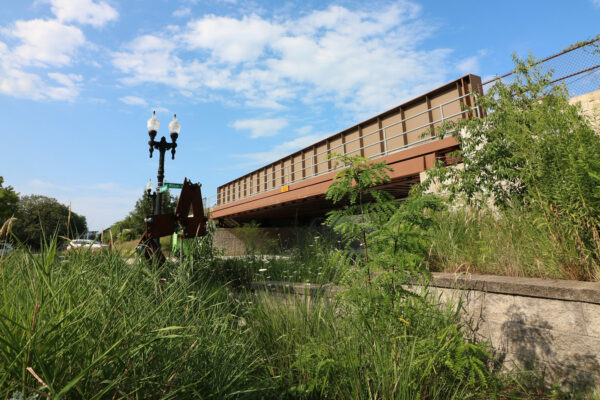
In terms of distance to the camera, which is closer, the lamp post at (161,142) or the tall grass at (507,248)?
the tall grass at (507,248)

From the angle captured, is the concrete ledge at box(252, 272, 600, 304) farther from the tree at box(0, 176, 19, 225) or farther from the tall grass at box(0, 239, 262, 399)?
the tree at box(0, 176, 19, 225)

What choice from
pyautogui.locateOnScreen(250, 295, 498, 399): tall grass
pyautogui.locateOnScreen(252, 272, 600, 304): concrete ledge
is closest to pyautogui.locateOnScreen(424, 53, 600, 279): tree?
pyautogui.locateOnScreen(252, 272, 600, 304): concrete ledge

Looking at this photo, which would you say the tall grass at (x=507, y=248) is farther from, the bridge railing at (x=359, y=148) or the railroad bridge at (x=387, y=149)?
the bridge railing at (x=359, y=148)

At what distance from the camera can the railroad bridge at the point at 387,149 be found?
11370mm

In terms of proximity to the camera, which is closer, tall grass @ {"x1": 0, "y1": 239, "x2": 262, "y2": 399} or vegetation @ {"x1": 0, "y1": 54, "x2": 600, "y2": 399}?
tall grass @ {"x1": 0, "y1": 239, "x2": 262, "y2": 399}

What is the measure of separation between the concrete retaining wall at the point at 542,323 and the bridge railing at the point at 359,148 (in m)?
4.27

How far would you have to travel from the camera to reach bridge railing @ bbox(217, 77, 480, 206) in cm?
1347

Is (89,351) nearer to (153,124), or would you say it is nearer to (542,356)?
(542,356)

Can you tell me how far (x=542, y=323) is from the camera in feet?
10.6

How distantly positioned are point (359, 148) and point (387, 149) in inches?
67.2

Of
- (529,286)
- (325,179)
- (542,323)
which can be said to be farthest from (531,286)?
(325,179)

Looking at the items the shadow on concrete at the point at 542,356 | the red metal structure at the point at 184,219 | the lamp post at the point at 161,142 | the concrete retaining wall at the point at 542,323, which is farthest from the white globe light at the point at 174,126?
the shadow on concrete at the point at 542,356

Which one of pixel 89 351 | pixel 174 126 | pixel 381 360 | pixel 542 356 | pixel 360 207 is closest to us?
pixel 89 351

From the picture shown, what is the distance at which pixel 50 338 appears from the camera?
1.43 metres
